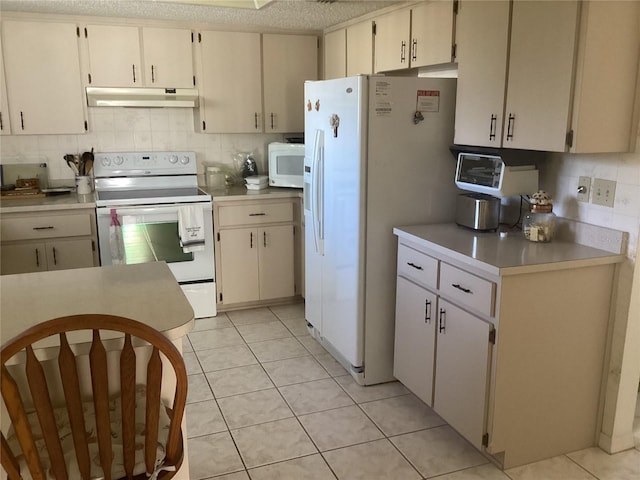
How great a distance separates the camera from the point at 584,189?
99.7 inches

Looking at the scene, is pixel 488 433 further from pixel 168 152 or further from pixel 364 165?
pixel 168 152

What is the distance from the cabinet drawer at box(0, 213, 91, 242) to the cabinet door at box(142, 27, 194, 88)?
112cm

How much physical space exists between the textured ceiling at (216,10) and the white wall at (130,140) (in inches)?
29.3

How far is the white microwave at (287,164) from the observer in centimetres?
431

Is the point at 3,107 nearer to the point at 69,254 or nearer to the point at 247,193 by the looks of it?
the point at 69,254

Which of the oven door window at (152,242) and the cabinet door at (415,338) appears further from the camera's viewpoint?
the oven door window at (152,242)

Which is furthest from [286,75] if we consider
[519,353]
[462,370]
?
[519,353]

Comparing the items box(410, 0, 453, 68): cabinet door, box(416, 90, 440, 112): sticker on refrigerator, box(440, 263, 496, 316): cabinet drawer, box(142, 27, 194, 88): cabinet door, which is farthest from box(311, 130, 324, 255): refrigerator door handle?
box(142, 27, 194, 88): cabinet door

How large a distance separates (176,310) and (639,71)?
1995 mm

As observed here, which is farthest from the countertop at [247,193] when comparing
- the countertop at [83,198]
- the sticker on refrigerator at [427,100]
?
the sticker on refrigerator at [427,100]

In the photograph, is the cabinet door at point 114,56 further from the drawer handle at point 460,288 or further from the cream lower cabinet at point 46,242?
the drawer handle at point 460,288

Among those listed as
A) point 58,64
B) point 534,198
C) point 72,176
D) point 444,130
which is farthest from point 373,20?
point 72,176

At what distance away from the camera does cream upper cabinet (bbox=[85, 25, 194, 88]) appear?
3.97m

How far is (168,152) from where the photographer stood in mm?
4504
